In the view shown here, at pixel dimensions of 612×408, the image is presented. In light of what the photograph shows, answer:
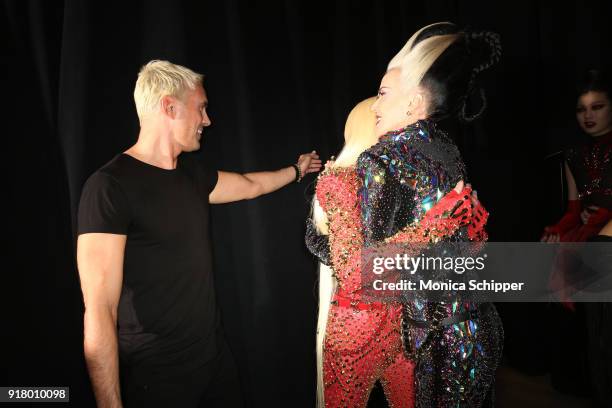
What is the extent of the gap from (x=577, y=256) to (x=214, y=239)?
1743mm

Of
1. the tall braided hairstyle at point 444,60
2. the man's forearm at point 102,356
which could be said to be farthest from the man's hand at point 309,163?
the man's forearm at point 102,356

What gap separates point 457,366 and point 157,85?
123 cm

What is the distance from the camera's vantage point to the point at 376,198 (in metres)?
1.18

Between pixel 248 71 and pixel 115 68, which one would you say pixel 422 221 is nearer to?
pixel 248 71

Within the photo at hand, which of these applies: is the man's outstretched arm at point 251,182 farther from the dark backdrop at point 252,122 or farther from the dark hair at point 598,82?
the dark hair at point 598,82

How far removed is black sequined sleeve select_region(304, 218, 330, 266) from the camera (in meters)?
→ 1.37

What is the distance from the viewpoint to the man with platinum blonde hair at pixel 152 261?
3.61ft

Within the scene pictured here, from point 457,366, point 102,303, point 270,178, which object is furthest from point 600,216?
point 102,303

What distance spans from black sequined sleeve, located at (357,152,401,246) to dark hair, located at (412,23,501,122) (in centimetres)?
27

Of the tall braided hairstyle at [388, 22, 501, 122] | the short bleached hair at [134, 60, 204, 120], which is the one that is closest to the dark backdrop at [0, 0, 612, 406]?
the short bleached hair at [134, 60, 204, 120]

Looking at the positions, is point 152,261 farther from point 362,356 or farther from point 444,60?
point 444,60

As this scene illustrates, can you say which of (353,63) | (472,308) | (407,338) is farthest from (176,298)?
(353,63)

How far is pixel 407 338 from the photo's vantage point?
1.30 metres

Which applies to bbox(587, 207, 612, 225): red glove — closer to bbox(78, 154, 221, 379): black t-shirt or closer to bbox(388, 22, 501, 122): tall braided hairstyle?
bbox(388, 22, 501, 122): tall braided hairstyle
